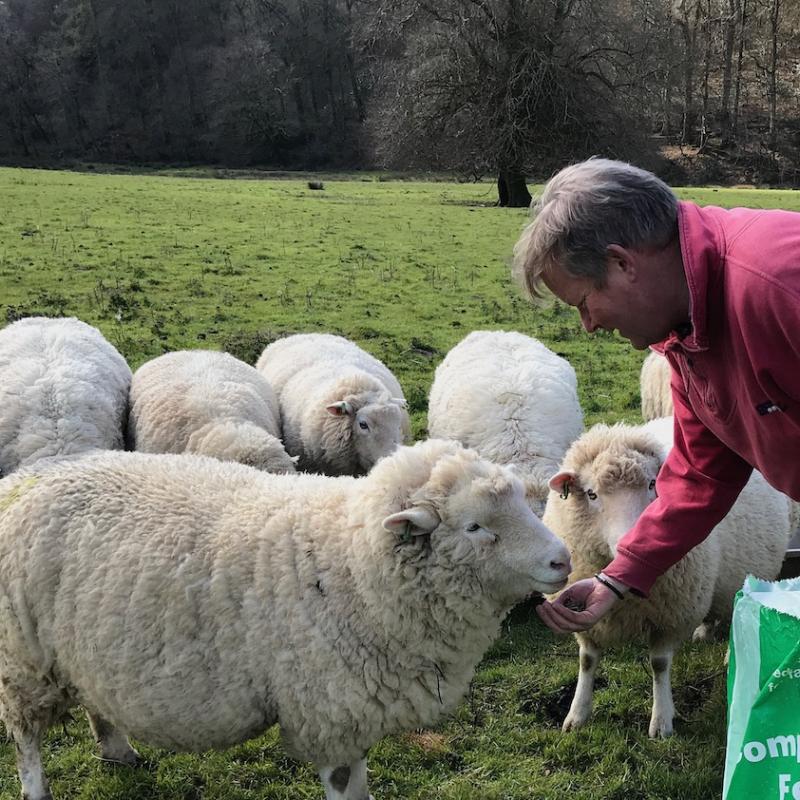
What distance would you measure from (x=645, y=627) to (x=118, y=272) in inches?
481

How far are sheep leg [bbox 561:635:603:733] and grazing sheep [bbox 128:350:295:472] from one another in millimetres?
2362

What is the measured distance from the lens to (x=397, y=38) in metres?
34.2

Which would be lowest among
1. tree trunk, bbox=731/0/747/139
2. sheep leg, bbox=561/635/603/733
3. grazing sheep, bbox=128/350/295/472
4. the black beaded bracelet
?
sheep leg, bbox=561/635/603/733

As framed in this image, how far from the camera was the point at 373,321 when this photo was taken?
39.0ft

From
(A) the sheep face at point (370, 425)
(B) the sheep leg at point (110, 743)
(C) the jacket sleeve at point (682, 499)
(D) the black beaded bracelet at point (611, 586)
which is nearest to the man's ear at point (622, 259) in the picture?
(C) the jacket sleeve at point (682, 499)

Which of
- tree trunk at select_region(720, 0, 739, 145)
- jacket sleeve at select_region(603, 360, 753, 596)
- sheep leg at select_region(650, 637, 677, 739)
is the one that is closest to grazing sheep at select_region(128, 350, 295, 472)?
sheep leg at select_region(650, 637, 677, 739)

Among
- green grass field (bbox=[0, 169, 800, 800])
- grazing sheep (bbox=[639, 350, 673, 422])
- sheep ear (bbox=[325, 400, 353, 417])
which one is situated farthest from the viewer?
grazing sheep (bbox=[639, 350, 673, 422])

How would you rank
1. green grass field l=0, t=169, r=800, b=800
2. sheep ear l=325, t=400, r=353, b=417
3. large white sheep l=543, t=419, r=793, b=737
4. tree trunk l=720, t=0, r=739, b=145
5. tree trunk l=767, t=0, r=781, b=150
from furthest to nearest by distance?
1. tree trunk l=720, t=0, r=739, b=145
2. tree trunk l=767, t=0, r=781, b=150
3. sheep ear l=325, t=400, r=353, b=417
4. large white sheep l=543, t=419, r=793, b=737
5. green grass field l=0, t=169, r=800, b=800

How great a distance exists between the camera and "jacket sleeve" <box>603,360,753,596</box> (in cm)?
264

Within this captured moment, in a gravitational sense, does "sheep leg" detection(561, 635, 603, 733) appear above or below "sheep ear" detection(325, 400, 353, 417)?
below

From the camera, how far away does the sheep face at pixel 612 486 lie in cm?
383

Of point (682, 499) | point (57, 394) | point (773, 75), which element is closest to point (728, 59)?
point (773, 75)

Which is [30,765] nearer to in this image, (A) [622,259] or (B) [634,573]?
(B) [634,573]

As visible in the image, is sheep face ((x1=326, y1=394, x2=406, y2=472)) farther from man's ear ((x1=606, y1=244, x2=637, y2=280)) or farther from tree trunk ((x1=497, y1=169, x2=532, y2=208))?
tree trunk ((x1=497, y1=169, x2=532, y2=208))
